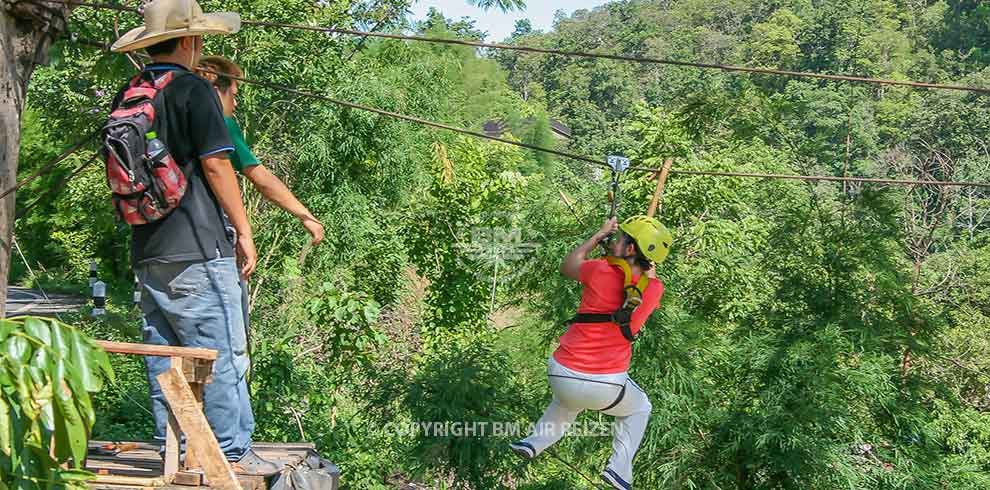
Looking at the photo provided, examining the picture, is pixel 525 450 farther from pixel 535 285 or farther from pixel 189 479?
pixel 535 285

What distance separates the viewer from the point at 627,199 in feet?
35.0

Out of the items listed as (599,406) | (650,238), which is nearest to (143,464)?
(599,406)

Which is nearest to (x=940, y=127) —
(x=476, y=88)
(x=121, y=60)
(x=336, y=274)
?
(x=476, y=88)

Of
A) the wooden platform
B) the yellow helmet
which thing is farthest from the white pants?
the wooden platform

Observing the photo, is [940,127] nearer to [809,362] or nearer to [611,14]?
[809,362]

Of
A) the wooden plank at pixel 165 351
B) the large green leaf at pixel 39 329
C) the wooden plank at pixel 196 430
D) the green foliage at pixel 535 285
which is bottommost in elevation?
the green foliage at pixel 535 285

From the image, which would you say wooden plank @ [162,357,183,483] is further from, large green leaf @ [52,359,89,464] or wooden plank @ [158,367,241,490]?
large green leaf @ [52,359,89,464]

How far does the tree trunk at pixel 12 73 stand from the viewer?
4246 millimetres

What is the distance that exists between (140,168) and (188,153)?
0.17 m

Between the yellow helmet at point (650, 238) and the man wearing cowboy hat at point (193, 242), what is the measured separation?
1.78 m

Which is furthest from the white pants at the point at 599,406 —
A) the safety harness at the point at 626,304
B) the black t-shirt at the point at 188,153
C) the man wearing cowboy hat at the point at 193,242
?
the black t-shirt at the point at 188,153

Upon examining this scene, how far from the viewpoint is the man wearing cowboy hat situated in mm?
3574

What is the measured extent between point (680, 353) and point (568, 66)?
63026 millimetres

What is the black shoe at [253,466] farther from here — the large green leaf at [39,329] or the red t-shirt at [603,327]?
the red t-shirt at [603,327]
